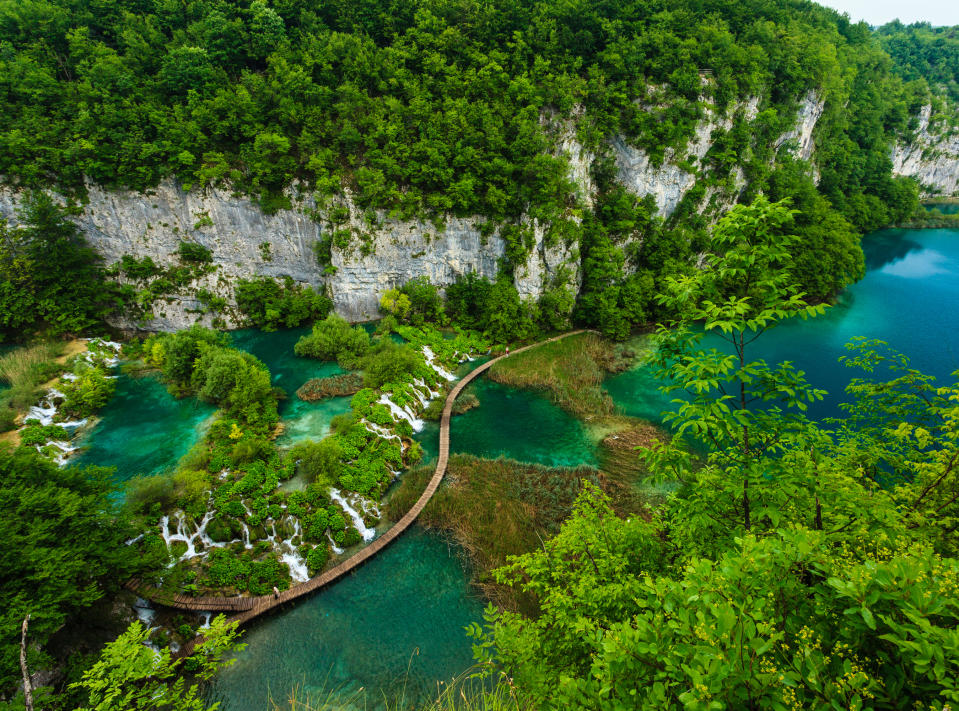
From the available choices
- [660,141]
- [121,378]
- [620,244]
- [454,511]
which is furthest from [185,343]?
[660,141]

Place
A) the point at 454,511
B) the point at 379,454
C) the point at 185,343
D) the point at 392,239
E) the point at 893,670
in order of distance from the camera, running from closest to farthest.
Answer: the point at 893,670 → the point at 454,511 → the point at 379,454 → the point at 185,343 → the point at 392,239

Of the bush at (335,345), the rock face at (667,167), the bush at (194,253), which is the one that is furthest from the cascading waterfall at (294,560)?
the rock face at (667,167)

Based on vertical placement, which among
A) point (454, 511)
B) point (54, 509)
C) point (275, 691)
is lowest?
point (275, 691)

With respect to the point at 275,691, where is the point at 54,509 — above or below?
above

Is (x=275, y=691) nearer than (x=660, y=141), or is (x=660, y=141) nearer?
(x=275, y=691)

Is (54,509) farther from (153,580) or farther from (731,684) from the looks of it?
(731,684)

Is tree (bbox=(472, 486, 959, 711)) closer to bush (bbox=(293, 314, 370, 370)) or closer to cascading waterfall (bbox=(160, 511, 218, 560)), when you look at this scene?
cascading waterfall (bbox=(160, 511, 218, 560))
